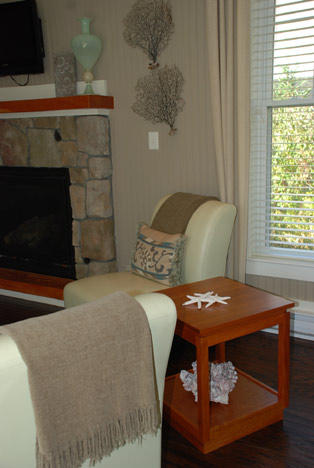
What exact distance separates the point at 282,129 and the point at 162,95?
2.69 feet

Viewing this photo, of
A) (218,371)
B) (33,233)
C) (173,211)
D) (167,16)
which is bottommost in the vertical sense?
(218,371)

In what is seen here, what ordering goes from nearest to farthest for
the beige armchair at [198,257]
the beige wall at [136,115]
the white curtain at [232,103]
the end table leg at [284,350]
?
the end table leg at [284,350], the beige armchair at [198,257], the white curtain at [232,103], the beige wall at [136,115]

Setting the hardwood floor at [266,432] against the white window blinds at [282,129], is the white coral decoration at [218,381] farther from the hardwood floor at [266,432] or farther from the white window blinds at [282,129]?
the white window blinds at [282,129]

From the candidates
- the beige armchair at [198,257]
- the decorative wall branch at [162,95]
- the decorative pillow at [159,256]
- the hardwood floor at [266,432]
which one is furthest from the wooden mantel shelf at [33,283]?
the decorative wall branch at [162,95]

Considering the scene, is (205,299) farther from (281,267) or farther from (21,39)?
(21,39)

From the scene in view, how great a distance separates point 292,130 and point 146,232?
3.55 ft

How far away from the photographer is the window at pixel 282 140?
113 inches

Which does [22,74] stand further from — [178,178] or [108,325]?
[108,325]

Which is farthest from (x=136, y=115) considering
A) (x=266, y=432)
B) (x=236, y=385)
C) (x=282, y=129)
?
(x=266, y=432)

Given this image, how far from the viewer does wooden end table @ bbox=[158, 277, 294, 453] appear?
1.94 meters

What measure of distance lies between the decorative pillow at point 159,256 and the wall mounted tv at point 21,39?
171 centimetres

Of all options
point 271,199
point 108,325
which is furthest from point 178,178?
point 108,325

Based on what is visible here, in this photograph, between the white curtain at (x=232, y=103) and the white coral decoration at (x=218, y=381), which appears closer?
the white coral decoration at (x=218, y=381)

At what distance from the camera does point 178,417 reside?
6.99 ft
